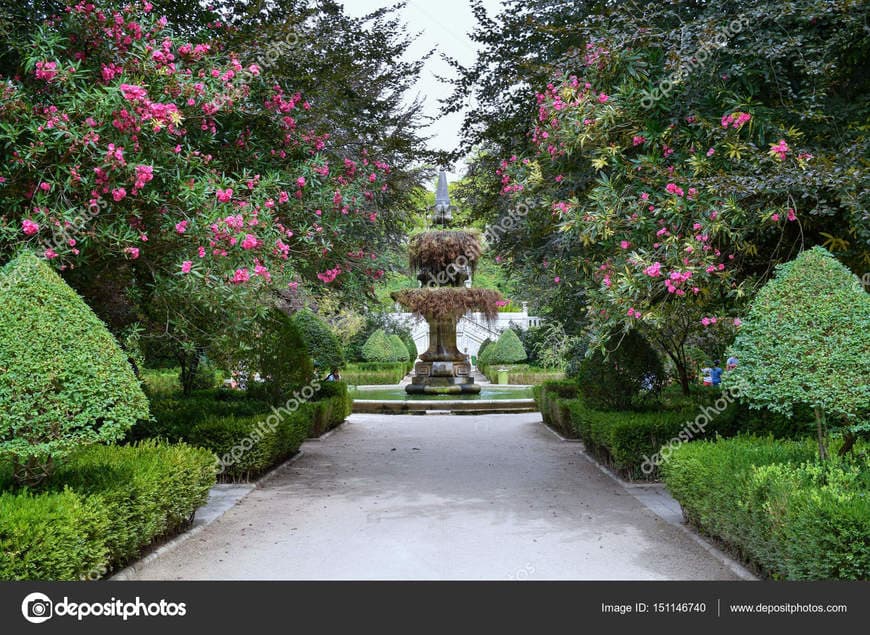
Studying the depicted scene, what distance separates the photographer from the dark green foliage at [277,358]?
10773mm

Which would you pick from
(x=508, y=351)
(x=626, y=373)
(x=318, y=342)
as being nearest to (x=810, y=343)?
(x=626, y=373)

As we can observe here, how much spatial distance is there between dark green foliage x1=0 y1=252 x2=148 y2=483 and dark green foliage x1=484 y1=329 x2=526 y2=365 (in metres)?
27.2

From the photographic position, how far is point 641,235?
6.59m

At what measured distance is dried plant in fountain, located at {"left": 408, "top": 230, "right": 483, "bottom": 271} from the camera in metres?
19.9

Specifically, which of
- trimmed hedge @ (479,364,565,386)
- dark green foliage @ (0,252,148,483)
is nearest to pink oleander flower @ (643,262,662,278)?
dark green foliage @ (0,252,148,483)

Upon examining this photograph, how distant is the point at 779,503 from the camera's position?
435cm

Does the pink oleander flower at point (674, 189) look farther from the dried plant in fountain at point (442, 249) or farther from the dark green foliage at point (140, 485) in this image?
the dried plant in fountain at point (442, 249)

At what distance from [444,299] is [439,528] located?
13.3 m

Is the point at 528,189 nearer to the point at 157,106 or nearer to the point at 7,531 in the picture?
the point at 157,106

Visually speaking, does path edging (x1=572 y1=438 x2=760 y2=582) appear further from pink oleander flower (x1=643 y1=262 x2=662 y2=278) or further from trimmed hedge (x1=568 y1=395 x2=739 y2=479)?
pink oleander flower (x1=643 y1=262 x2=662 y2=278)

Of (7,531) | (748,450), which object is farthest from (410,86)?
(7,531)

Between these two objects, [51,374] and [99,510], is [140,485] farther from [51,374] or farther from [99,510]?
[51,374]

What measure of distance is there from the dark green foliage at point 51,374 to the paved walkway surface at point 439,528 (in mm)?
1174
